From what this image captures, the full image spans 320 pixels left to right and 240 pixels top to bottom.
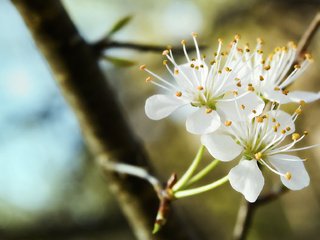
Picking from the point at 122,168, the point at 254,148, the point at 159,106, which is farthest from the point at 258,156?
the point at 122,168

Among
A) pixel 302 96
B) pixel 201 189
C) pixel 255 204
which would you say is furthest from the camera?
pixel 255 204

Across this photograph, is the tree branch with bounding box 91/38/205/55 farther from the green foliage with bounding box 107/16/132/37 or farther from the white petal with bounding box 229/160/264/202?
the white petal with bounding box 229/160/264/202

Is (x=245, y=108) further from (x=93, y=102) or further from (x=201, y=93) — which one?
(x=93, y=102)

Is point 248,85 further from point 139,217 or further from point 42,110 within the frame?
point 42,110

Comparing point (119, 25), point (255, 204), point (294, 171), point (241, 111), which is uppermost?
point (119, 25)

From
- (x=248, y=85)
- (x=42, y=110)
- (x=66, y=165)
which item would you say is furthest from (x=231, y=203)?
(x=248, y=85)

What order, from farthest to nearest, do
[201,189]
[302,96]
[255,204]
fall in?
[255,204], [302,96], [201,189]
